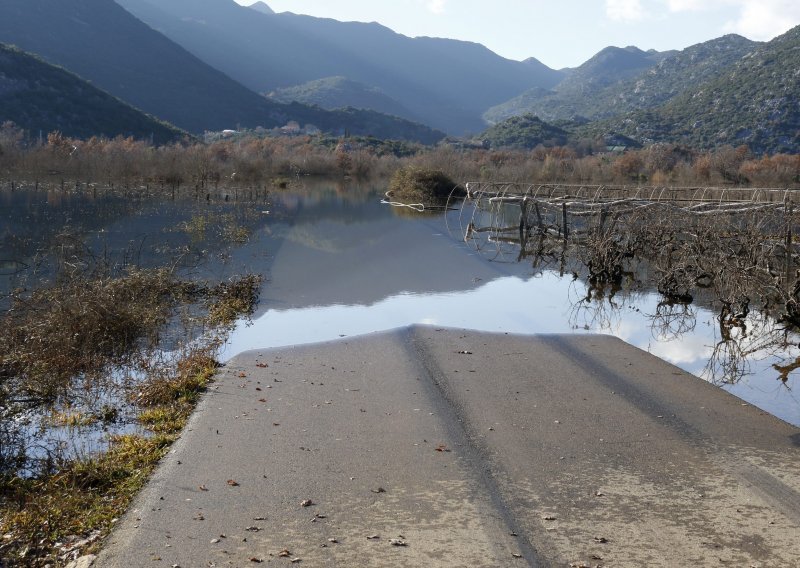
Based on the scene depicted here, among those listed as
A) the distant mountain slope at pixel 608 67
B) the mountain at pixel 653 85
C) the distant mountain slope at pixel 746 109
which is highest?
the distant mountain slope at pixel 608 67

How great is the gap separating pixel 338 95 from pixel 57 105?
331 feet

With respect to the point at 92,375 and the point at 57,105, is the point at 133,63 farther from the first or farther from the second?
the point at 92,375

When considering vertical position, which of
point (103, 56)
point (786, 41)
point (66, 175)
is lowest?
point (66, 175)

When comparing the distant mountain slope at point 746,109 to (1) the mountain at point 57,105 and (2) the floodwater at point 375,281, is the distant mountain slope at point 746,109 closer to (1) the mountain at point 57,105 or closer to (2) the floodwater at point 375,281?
(2) the floodwater at point 375,281

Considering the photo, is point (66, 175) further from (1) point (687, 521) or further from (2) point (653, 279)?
(1) point (687, 521)

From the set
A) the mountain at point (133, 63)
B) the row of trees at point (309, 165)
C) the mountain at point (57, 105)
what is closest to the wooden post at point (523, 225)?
the row of trees at point (309, 165)

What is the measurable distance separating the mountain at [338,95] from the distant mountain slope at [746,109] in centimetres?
8169

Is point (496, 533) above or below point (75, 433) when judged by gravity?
above

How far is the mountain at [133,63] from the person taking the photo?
90188 mm

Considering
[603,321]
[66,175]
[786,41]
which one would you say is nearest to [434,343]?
[603,321]

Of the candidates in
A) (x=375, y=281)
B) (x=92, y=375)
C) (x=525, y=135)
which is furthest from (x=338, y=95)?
(x=92, y=375)

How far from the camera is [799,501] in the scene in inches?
233

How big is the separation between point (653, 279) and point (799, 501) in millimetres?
11860

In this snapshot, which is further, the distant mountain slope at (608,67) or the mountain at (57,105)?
the distant mountain slope at (608,67)
